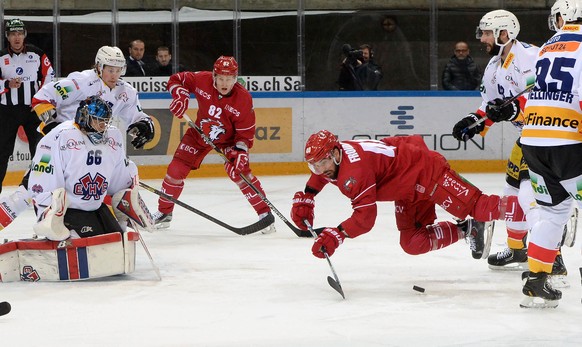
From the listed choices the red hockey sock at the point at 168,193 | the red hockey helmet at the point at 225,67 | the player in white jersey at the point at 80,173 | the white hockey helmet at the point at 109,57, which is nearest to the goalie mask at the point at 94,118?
the player in white jersey at the point at 80,173

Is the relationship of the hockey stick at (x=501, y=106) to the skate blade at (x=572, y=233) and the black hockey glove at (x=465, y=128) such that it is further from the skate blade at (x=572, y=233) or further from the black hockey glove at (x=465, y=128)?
the skate blade at (x=572, y=233)

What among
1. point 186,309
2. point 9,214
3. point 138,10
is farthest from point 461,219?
point 138,10

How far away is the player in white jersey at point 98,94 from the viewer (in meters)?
6.28

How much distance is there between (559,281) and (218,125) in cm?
262

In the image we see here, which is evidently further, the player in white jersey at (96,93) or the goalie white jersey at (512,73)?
the player in white jersey at (96,93)

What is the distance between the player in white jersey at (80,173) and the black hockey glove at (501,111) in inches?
67.3

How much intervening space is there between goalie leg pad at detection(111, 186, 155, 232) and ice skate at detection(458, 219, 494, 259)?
1.42 metres

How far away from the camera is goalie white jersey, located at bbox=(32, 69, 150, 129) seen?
6.42 metres

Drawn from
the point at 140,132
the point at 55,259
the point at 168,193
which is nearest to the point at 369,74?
the point at 168,193

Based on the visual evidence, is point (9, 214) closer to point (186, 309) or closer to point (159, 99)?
point (186, 309)

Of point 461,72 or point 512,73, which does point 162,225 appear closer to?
point 512,73

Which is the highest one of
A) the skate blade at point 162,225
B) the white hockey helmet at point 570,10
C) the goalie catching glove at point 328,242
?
the white hockey helmet at point 570,10

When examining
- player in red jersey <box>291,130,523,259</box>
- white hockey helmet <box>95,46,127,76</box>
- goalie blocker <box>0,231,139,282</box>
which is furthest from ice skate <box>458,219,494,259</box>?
white hockey helmet <box>95,46,127,76</box>

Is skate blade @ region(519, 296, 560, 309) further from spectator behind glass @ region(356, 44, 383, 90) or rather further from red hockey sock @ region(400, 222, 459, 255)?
spectator behind glass @ region(356, 44, 383, 90)
